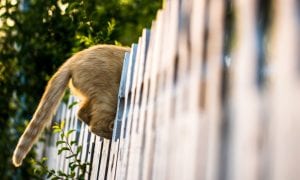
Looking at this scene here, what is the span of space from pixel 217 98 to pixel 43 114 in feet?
11.2

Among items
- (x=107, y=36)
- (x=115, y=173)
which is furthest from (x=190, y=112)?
(x=107, y=36)

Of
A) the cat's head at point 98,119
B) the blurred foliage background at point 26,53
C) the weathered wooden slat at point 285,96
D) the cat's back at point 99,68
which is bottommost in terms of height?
the weathered wooden slat at point 285,96

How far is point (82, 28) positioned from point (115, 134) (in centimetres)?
246

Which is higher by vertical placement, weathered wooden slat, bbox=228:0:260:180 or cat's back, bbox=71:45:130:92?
cat's back, bbox=71:45:130:92

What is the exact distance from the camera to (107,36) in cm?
660

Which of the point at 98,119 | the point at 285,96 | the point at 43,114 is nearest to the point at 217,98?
the point at 285,96

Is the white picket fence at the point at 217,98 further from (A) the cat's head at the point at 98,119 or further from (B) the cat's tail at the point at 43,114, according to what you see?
(B) the cat's tail at the point at 43,114

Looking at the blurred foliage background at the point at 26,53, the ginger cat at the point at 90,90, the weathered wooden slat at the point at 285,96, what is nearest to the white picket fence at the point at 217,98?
the weathered wooden slat at the point at 285,96

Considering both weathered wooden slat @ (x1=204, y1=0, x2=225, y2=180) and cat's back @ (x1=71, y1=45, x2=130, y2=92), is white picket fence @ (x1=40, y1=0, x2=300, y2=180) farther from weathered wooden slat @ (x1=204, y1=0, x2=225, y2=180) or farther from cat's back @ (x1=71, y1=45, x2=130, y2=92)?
cat's back @ (x1=71, y1=45, x2=130, y2=92)

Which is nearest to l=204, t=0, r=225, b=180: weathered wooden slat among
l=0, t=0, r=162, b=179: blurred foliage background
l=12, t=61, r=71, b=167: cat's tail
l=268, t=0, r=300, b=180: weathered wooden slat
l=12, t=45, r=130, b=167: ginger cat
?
l=268, t=0, r=300, b=180: weathered wooden slat

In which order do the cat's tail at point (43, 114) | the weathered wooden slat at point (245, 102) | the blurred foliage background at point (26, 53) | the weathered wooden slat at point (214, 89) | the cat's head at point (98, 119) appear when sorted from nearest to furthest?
the weathered wooden slat at point (245, 102) → the weathered wooden slat at point (214, 89) → the cat's head at point (98, 119) → the cat's tail at point (43, 114) → the blurred foliage background at point (26, 53)

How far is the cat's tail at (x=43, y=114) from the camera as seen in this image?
18.0 feet

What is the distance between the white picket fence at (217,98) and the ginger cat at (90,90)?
1.71 metres

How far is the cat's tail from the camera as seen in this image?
5.49 m
